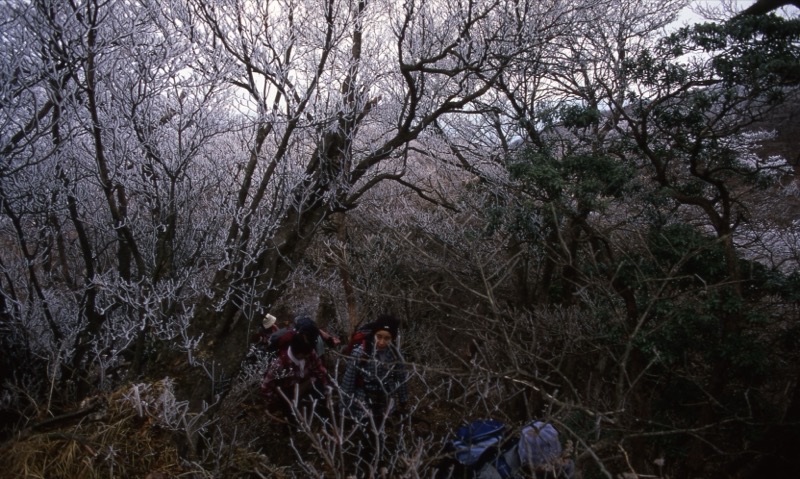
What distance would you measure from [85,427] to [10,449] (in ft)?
1.18

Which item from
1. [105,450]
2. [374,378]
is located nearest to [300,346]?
[374,378]

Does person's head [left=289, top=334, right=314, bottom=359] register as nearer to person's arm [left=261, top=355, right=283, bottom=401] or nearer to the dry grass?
person's arm [left=261, top=355, right=283, bottom=401]

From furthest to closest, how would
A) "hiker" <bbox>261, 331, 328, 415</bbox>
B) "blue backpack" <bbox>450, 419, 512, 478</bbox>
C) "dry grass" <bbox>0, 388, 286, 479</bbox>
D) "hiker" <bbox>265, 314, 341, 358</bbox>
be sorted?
"hiker" <bbox>265, 314, 341, 358</bbox> < "hiker" <bbox>261, 331, 328, 415</bbox> < "blue backpack" <bbox>450, 419, 512, 478</bbox> < "dry grass" <bbox>0, 388, 286, 479</bbox>

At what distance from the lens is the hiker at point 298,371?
568 cm

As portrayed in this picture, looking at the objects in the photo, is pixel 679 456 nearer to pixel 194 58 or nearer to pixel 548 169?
pixel 548 169

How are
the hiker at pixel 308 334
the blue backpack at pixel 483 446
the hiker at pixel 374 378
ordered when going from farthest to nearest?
1. the hiker at pixel 308 334
2. the hiker at pixel 374 378
3. the blue backpack at pixel 483 446

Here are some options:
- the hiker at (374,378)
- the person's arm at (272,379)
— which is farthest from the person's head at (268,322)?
the hiker at (374,378)

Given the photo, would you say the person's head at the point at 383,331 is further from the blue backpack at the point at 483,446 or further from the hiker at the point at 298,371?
the blue backpack at the point at 483,446

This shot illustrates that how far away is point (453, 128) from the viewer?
1020 centimetres

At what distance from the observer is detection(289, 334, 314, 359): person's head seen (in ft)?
18.7

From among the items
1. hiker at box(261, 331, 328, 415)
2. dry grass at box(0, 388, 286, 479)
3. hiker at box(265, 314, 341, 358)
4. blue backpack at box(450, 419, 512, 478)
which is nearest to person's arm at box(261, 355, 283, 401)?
hiker at box(261, 331, 328, 415)

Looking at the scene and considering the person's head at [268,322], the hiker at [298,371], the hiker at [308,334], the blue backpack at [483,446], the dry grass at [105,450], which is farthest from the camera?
the person's head at [268,322]

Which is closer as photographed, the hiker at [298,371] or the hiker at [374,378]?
the hiker at [374,378]

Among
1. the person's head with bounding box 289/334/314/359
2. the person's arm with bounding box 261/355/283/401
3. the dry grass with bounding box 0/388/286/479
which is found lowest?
the person's arm with bounding box 261/355/283/401
